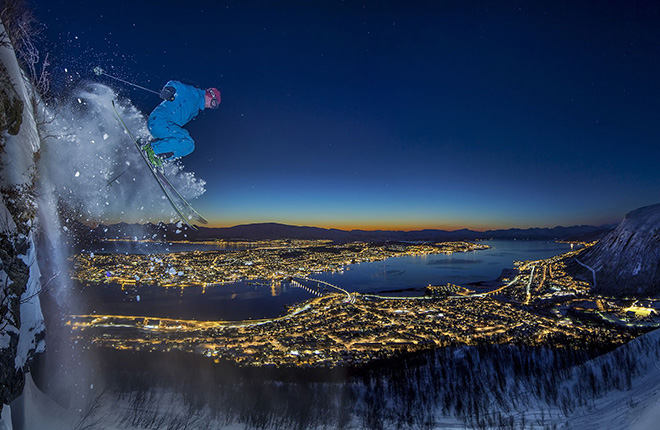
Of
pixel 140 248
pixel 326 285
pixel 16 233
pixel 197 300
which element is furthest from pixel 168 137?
pixel 140 248

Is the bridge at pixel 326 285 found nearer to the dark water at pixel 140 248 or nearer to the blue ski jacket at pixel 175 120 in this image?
the blue ski jacket at pixel 175 120

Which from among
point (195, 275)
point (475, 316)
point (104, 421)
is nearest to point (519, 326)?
point (475, 316)

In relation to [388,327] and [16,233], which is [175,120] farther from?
[388,327]

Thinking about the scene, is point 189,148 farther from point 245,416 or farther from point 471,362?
point 471,362

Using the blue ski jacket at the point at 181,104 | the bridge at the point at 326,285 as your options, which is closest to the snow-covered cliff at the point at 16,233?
the blue ski jacket at the point at 181,104

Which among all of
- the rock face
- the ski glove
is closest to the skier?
the ski glove

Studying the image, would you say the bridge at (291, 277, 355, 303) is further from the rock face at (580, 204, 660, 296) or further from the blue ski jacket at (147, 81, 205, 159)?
the blue ski jacket at (147, 81, 205, 159)
